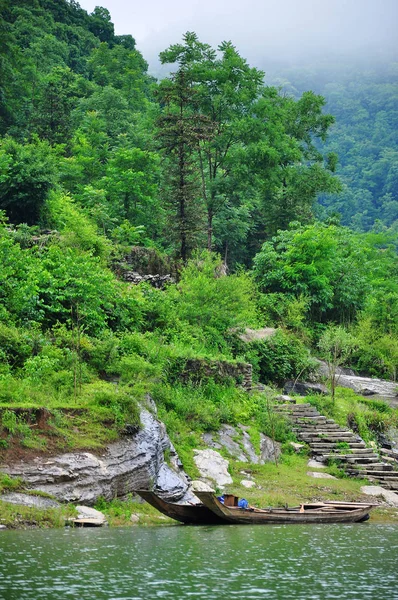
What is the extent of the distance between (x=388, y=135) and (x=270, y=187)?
240ft

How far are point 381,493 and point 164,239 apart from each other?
76.5 ft

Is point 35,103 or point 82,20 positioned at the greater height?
point 82,20

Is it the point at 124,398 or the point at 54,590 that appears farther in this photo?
the point at 124,398

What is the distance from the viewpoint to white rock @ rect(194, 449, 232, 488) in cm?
2542

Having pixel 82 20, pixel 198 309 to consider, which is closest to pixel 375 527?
pixel 198 309

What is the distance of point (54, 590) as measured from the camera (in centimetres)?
1155

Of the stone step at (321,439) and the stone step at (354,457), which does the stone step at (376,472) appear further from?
the stone step at (321,439)

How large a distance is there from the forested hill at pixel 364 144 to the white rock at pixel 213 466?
178 ft

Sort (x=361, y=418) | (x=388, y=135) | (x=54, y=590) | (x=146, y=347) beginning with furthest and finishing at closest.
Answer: (x=388, y=135) → (x=361, y=418) → (x=146, y=347) → (x=54, y=590)

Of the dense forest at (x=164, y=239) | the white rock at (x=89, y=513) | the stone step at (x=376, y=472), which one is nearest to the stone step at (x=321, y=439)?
the stone step at (x=376, y=472)

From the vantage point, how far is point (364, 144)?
119m

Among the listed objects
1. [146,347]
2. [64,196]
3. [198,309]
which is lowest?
[146,347]

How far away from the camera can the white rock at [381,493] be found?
26.7 m

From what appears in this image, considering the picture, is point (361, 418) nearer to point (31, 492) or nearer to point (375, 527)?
point (375, 527)
